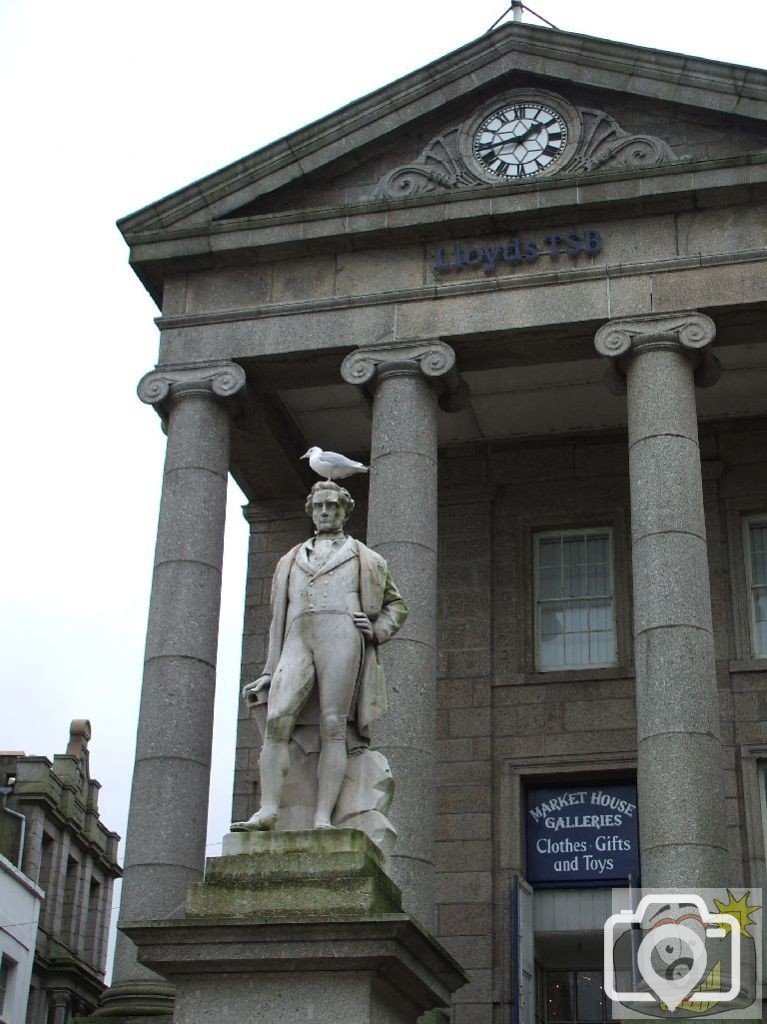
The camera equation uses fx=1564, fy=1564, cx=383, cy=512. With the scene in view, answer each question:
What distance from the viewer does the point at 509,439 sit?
2400 centimetres

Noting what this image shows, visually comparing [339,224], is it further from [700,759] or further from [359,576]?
[359,576]

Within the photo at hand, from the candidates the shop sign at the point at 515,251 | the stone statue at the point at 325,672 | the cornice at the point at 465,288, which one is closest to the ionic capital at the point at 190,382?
the cornice at the point at 465,288

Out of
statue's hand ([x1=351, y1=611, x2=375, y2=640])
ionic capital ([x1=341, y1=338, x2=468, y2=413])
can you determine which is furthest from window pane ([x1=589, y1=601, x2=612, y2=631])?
statue's hand ([x1=351, y1=611, x2=375, y2=640])

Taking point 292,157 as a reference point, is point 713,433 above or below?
below

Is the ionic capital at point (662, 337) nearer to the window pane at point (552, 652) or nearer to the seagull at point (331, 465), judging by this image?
the window pane at point (552, 652)

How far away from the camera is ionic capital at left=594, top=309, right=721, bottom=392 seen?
62.9ft

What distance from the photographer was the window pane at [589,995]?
826 inches

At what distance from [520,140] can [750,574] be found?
6.98 meters

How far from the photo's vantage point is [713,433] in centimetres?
2314

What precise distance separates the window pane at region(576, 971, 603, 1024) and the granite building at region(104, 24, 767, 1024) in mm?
69

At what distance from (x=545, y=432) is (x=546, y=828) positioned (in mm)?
6009

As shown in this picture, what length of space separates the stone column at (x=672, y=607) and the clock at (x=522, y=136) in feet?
9.28

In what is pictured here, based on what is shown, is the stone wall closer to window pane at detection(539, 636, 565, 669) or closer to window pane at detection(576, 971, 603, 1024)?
window pane at detection(539, 636, 565, 669)

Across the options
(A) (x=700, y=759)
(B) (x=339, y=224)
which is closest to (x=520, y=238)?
(B) (x=339, y=224)
